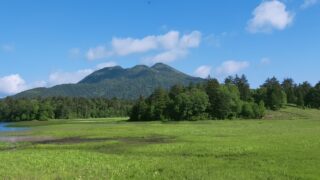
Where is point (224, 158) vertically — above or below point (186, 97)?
below

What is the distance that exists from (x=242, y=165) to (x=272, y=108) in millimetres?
158638

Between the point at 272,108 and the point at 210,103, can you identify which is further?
the point at 272,108

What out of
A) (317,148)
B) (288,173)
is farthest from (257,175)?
(317,148)

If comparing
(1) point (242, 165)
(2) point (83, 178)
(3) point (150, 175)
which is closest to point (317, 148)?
(1) point (242, 165)

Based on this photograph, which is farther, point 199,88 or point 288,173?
point 199,88

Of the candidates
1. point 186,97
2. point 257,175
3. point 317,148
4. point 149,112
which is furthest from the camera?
point 149,112

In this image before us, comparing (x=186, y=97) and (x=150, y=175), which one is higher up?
(x=186, y=97)

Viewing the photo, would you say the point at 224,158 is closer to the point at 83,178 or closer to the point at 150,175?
the point at 150,175

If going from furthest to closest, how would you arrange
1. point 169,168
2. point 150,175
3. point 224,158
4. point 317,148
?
point 317,148, point 224,158, point 169,168, point 150,175

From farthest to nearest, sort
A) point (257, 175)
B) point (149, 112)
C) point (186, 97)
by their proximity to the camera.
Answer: point (149, 112), point (186, 97), point (257, 175)

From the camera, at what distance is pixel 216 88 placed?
176875mm

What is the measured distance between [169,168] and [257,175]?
710cm

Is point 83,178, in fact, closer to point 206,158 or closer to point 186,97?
point 206,158

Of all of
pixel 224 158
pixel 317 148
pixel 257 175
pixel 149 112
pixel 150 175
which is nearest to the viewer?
pixel 257 175
